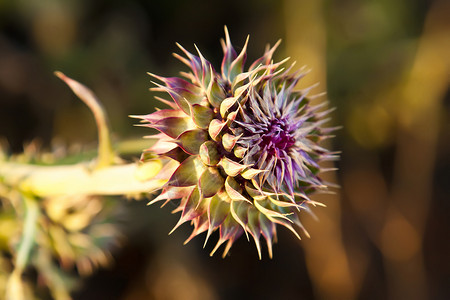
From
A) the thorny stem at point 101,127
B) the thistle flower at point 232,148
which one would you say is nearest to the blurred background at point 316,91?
the thorny stem at point 101,127

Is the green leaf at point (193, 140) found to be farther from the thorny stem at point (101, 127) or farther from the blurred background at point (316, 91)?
the blurred background at point (316, 91)

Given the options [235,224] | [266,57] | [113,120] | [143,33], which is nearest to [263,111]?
[266,57]

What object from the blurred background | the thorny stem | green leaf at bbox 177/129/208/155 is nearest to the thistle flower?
green leaf at bbox 177/129/208/155

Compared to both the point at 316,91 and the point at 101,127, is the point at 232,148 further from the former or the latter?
the point at 316,91

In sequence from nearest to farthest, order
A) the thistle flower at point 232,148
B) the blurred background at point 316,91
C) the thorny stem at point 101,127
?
the thistle flower at point 232,148 < the thorny stem at point 101,127 < the blurred background at point 316,91

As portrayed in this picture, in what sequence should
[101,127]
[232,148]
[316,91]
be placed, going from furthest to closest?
[316,91], [101,127], [232,148]

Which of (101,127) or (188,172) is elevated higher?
(101,127)

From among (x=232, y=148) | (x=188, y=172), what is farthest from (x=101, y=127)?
(x=232, y=148)
